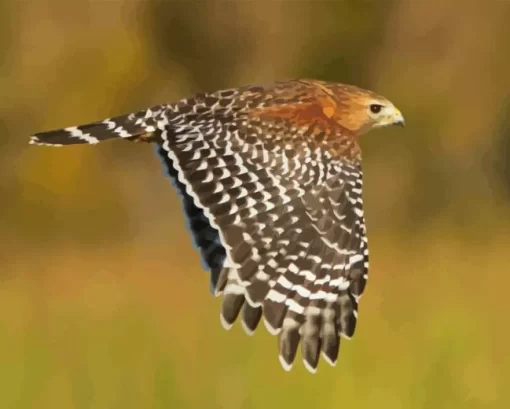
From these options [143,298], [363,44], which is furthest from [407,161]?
[143,298]

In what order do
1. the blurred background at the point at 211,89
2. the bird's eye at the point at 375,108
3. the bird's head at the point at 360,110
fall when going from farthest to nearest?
the blurred background at the point at 211,89, the bird's eye at the point at 375,108, the bird's head at the point at 360,110

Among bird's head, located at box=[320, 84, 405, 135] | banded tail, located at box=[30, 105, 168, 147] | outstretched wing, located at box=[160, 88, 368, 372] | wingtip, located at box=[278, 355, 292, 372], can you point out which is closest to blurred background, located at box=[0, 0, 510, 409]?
bird's head, located at box=[320, 84, 405, 135]

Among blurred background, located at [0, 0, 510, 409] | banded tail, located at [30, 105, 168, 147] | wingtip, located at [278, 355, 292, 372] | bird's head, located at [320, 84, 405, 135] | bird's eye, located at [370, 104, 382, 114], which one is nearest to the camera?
wingtip, located at [278, 355, 292, 372]

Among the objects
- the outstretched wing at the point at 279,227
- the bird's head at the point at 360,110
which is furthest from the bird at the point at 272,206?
the bird's head at the point at 360,110

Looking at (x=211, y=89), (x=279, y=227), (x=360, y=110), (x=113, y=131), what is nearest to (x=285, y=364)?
(x=279, y=227)

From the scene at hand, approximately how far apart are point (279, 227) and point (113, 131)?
0.77 meters

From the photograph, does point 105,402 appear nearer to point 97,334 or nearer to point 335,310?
point 97,334

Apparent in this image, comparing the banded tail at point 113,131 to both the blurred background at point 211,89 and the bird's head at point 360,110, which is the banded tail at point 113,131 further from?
the blurred background at point 211,89

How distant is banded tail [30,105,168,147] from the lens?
4.36 m

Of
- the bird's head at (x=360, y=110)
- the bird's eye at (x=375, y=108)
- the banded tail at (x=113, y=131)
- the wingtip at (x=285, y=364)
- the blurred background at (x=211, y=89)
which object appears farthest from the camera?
the blurred background at (x=211, y=89)

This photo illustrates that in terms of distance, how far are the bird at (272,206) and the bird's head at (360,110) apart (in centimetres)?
21

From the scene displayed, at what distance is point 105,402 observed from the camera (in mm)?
5086

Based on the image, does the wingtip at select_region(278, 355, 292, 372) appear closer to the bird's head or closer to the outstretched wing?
the outstretched wing

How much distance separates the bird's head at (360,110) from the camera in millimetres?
4809
